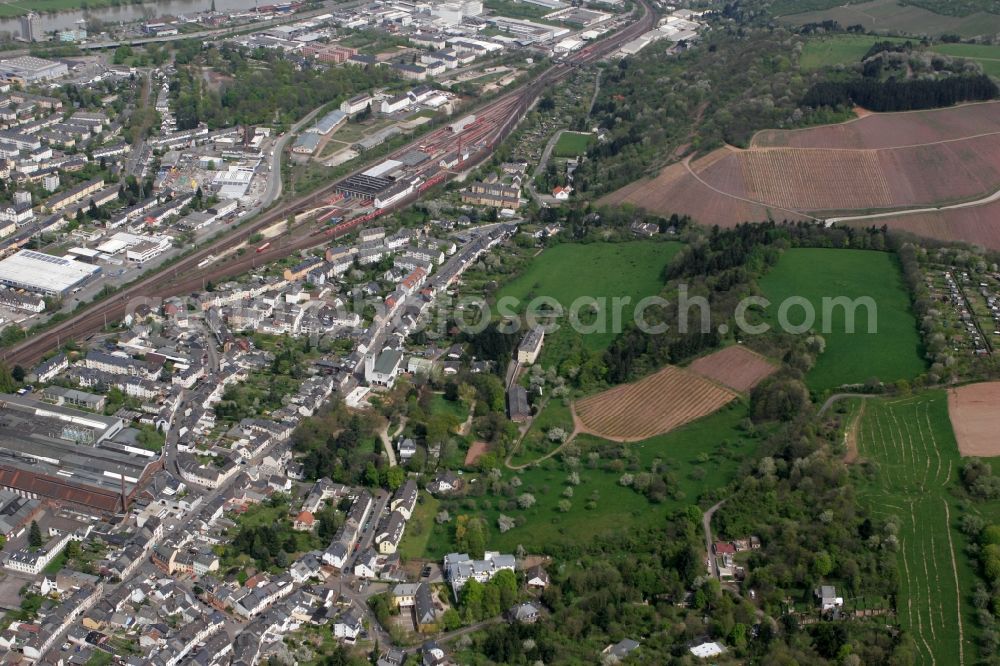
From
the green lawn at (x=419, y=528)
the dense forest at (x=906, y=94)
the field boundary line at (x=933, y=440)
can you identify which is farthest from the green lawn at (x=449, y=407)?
the dense forest at (x=906, y=94)

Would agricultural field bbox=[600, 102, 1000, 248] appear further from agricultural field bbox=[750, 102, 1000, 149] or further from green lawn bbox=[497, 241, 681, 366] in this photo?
green lawn bbox=[497, 241, 681, 366]

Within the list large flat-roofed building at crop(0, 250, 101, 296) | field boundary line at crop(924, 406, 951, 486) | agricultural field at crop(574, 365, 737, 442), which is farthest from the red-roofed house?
large flat-roofed building at crop(0, 250, 101, 296)

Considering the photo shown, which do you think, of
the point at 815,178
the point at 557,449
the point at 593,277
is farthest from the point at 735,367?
the point at 815,178

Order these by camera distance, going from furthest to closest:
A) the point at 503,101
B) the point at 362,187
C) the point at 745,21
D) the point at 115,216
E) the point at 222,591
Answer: the point at 745,21
the point at 503,101
the point at 362,187
the point at 115,216
the point at 222,591

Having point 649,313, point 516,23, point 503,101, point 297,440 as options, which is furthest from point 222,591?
point 516,23

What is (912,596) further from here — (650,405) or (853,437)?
(650,405)

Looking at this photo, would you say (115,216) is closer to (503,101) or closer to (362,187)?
(362,187)
